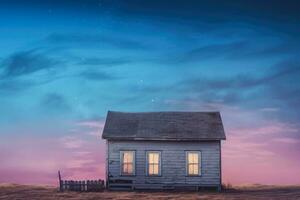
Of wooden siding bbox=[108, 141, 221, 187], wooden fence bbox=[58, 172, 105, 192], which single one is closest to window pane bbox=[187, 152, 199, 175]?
wooden siding bbox=[108, 141, 221, 187]

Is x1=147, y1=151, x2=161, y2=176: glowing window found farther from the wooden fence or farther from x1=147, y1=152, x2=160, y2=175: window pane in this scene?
the wooden fence

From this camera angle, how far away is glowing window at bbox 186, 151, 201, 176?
3544 centimetres

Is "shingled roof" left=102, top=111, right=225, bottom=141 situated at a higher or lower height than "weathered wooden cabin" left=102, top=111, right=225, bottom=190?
higher

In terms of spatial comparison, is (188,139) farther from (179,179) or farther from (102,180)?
(102,180)

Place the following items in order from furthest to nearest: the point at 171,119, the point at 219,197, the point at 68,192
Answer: the point at 171,119 < the point at 68,192 < the point at 219,197

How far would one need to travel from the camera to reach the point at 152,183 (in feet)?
117

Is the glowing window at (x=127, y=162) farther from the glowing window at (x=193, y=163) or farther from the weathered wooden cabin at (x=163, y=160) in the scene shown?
the glowing window at (x=193, y=163)

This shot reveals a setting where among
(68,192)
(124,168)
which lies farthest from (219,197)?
(68,192)

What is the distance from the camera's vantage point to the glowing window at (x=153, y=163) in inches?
1399

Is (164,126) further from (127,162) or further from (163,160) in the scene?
(127,162)

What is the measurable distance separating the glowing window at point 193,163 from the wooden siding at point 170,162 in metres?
0.21

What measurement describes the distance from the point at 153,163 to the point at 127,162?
1742mm

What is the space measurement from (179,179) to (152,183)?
72.0 inches

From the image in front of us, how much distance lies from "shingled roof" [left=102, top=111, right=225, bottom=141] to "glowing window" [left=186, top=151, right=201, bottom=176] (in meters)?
1.14
